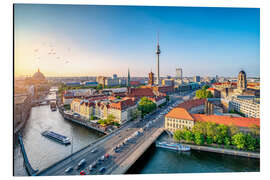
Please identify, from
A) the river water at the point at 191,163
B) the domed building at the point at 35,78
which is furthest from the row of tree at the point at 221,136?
the domed building at the point at 35,78

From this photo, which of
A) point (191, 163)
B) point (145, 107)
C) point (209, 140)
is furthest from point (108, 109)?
point (209, 140)

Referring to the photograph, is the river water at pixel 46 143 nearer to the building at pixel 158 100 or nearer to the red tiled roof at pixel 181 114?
the red tiled roof at pixel 181 114

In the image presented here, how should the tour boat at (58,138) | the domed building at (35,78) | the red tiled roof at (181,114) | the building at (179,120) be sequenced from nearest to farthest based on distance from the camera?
the building at (179,120) → the red tiled roof at (181,114) → the tour boat at (58,138) → the domed building at (35,78)

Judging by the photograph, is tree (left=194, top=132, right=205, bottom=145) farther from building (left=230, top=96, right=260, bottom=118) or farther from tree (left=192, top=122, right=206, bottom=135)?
building (left=230, top=96, right=260, bottom=118)

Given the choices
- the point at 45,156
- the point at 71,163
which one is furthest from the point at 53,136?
the point at 71,163

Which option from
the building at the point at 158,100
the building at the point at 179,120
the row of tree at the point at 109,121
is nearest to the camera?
the building at the point at 179,120

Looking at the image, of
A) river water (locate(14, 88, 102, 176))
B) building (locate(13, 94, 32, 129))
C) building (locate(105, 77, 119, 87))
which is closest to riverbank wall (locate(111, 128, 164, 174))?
river water (locate(14, 88, 102, 176))

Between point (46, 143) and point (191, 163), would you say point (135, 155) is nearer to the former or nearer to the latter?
point (191, 163)

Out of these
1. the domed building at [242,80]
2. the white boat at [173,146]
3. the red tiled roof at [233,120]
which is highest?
the domed building at [242,80]
